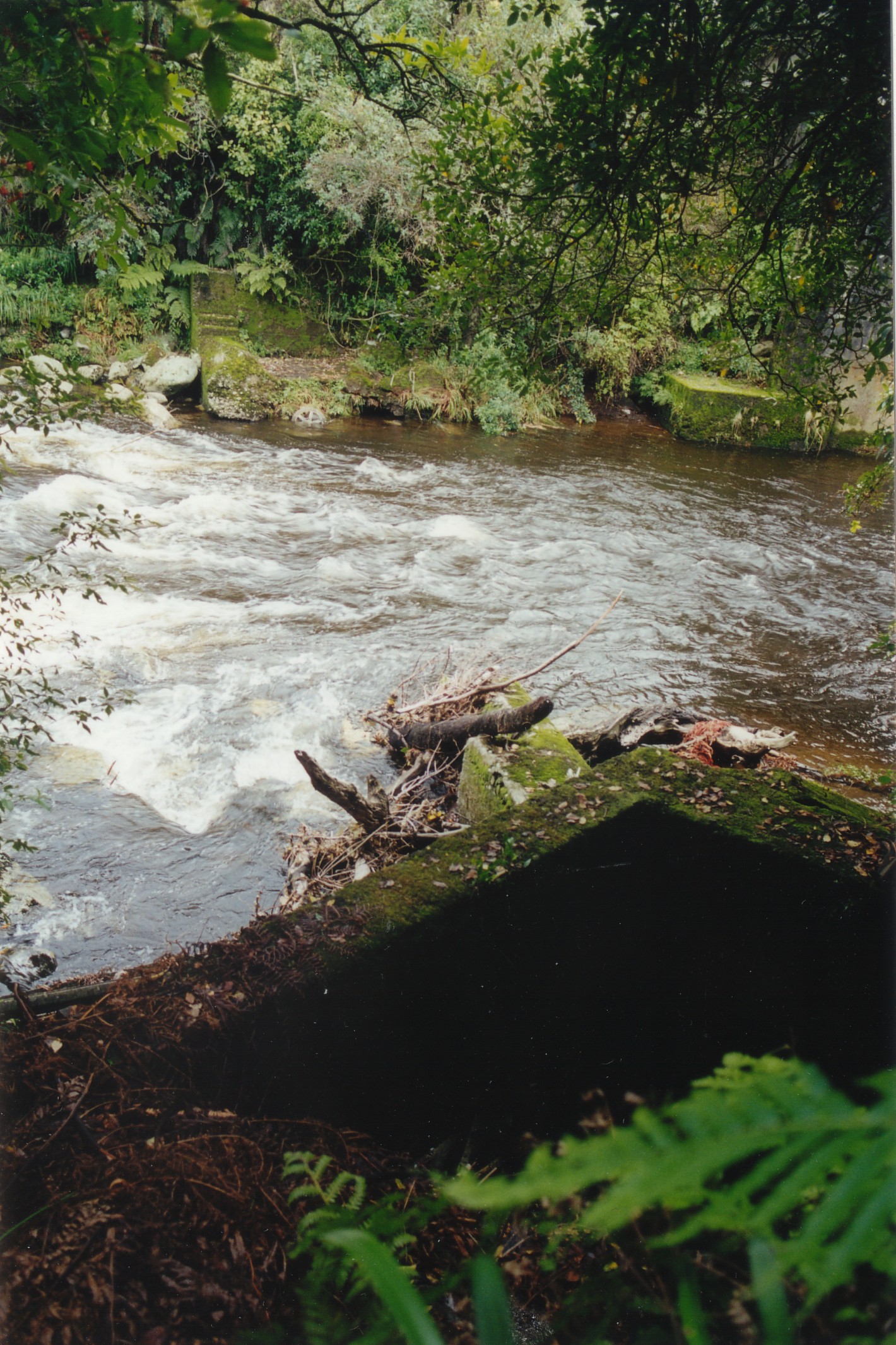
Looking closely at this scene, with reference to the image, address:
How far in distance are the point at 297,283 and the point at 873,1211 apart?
17523 millimetres

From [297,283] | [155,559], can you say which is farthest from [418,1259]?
[297,283]

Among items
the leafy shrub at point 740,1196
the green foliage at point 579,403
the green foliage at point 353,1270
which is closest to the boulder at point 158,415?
the green foliage at point 579,403

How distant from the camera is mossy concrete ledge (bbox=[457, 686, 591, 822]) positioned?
3889 millimetres

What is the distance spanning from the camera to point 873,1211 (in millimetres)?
472

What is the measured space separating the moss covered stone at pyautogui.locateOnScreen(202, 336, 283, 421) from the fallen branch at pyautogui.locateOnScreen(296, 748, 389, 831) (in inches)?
453

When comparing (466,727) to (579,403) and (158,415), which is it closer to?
(158,415)

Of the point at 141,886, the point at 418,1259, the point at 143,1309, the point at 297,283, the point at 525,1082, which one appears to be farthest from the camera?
the point at 297,283

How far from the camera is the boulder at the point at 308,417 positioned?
13.9m

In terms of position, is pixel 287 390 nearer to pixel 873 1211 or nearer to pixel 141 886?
pixel 141 886

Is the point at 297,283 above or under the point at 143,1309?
above

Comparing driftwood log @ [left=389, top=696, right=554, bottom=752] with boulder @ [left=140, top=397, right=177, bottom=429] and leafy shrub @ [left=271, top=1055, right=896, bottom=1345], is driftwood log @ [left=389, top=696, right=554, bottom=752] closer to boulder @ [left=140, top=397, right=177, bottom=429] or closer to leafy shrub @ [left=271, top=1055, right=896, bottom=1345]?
leafy shrub @ [left=271, top=1055, right=896, bottom=1345]

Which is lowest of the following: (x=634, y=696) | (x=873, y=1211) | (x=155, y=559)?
(x=634, y=696)

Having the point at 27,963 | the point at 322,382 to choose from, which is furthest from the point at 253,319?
the point at 27,963

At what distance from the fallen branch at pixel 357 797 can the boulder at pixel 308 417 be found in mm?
11445
